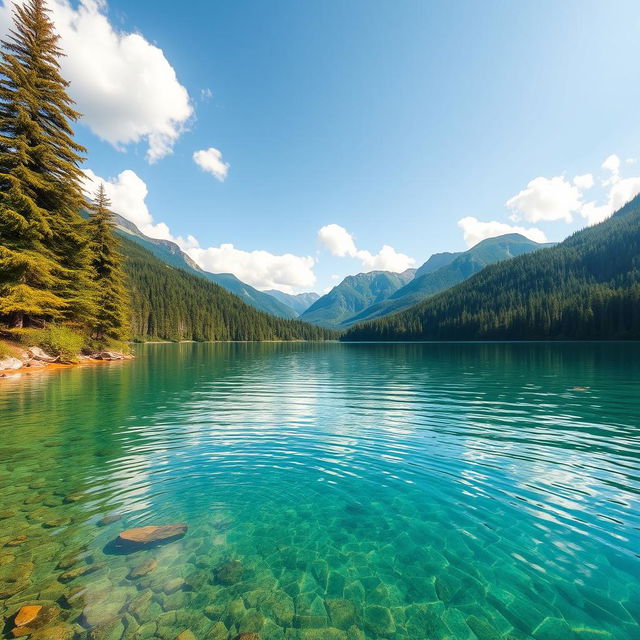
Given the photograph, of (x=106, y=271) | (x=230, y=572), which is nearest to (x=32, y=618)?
(x=230, y=572)

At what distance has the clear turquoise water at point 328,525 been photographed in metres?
5.15

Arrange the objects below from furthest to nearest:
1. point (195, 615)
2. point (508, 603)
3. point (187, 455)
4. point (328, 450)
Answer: point (328, 450)
point (187, 455)
point (508, 603)
point (195, 615)

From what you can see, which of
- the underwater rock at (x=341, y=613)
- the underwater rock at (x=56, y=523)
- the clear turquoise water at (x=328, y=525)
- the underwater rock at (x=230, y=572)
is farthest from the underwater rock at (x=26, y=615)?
the underwater rock at (x=341, y=613)

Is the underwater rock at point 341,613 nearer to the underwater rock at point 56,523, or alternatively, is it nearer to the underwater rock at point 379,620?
the underwater rock at point 379,620

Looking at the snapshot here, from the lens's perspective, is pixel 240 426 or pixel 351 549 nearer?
pixel 351 549

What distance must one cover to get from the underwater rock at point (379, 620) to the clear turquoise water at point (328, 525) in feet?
0.11

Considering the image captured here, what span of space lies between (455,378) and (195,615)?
117ft

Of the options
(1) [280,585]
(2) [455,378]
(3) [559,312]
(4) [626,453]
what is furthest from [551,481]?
(3) [559,312]

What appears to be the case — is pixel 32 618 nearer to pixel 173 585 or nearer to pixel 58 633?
pixel 58 633

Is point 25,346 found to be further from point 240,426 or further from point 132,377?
point 240,426

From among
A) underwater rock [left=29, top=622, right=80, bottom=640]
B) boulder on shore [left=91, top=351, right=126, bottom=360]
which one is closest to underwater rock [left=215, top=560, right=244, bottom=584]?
underwater rock [left=29, top=622, right=80, bottom=640]

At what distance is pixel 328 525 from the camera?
796 centimetres

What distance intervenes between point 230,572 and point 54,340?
45.4 metres

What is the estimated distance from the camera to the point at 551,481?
10.3 metres
